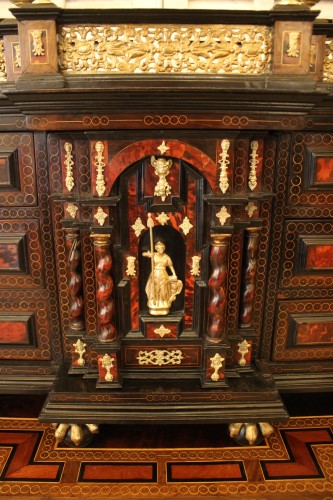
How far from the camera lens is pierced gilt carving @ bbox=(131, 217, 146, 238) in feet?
5.90

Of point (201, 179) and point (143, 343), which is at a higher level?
point (201, 179)

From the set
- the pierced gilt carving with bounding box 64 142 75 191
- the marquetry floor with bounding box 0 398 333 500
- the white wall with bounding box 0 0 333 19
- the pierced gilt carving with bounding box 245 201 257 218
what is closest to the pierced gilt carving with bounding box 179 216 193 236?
the pierced gilt carving with bounding box 245 201 257 218

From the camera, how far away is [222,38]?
158 centimetres

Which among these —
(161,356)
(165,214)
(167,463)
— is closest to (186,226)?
(165,214)

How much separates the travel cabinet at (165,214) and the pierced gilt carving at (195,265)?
1 centimetres

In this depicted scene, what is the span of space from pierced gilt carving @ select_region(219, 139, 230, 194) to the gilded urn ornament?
1.10 feet

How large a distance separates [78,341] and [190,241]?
667 mm

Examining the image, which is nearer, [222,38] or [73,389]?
[222,38]

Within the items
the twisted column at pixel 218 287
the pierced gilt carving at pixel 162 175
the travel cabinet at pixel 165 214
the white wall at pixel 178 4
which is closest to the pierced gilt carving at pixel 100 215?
the travel cabinet at pixel 165 214

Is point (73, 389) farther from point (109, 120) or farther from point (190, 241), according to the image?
point (109, 120)

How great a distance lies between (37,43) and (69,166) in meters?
0.44

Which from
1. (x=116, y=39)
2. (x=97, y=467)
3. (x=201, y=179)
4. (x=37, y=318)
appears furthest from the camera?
(x=37, y=318)

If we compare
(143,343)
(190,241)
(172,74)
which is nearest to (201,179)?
(190,241)

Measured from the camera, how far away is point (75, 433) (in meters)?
1.92
